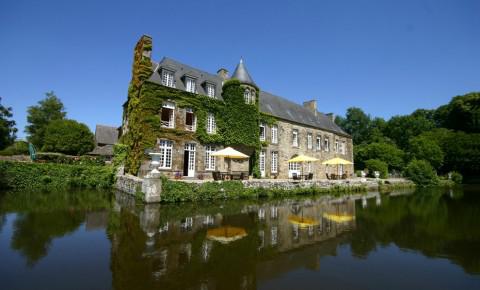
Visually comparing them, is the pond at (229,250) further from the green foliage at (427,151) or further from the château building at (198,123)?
the green foliage at (427,151)

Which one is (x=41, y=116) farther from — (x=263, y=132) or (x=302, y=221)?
(x=302, y=221)

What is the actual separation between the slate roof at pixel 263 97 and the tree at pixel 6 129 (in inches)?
1133

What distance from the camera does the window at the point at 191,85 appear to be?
17347mm

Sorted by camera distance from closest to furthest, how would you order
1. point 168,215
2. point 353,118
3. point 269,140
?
point 168,215 < point 269,140 < point 353,118

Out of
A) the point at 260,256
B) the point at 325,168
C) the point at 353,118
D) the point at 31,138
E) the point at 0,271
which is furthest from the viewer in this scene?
the point at 353,118

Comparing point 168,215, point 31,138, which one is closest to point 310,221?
point 168,215

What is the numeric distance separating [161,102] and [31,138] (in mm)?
33691

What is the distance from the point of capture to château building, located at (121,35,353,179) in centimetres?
1534

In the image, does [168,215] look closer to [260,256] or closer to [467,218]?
[260,256]

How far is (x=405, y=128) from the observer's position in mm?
43562

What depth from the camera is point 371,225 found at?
831cm

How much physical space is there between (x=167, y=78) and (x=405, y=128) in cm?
4269

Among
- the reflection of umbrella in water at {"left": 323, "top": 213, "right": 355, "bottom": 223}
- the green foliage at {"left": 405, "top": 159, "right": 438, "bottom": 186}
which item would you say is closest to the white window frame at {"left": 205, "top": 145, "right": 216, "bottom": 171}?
the reflection of umbrella in water at {"left": 323, "top": 213, "right": 355, "bottom": 223}

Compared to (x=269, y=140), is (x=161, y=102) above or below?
above
